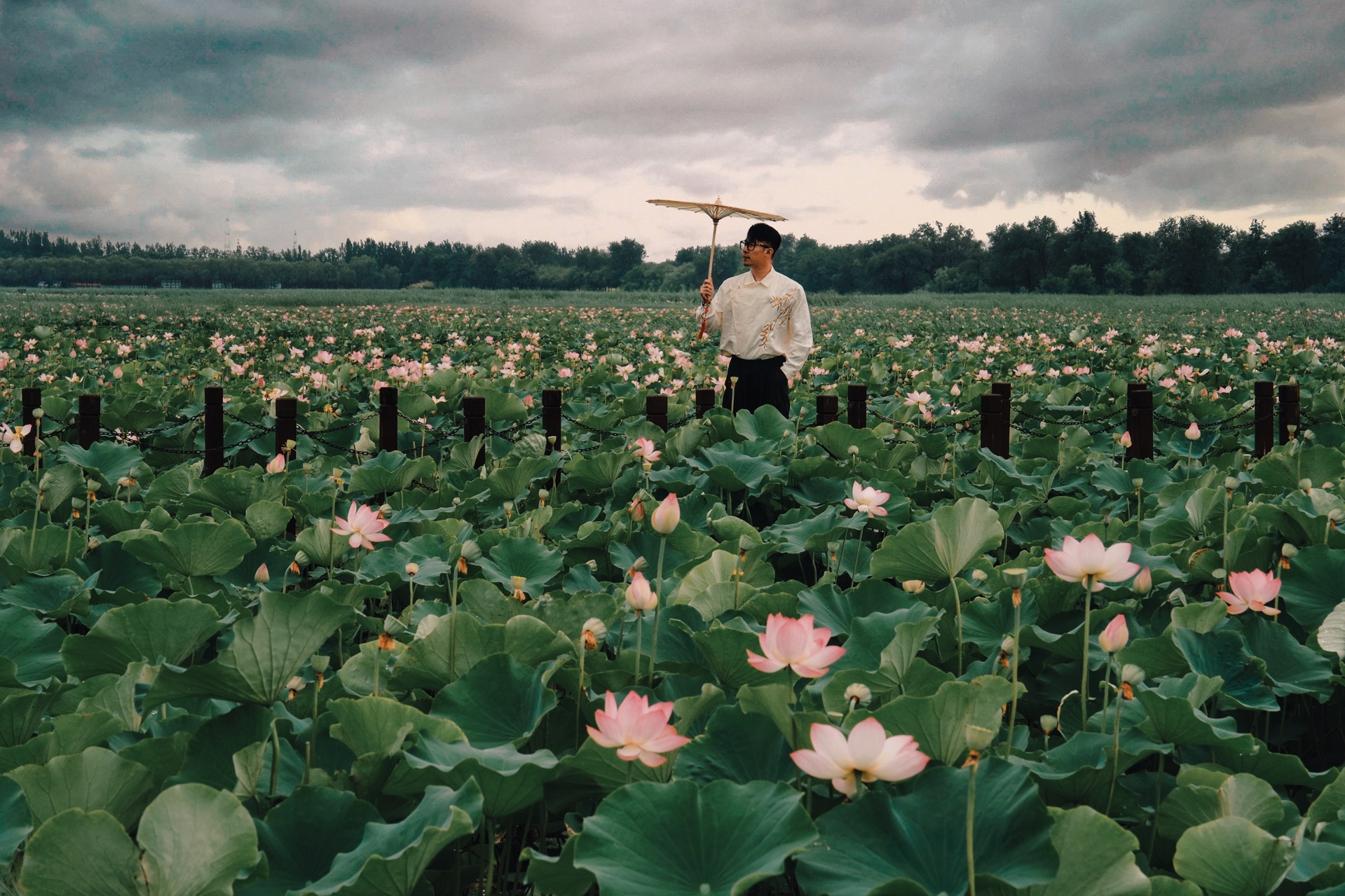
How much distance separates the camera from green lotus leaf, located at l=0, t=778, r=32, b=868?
953 millimetres

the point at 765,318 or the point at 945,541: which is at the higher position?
the point at 765,318

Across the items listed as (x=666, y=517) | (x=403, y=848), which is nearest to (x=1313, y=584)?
(x=666, y=517)

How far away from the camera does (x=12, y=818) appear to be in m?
0.98

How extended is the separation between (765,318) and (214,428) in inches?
119

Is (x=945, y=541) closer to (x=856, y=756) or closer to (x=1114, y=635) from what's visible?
(x=1114, y=635)

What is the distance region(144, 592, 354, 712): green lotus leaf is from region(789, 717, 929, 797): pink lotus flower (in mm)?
669

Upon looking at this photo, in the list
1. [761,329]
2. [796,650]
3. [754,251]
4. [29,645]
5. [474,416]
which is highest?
[754,251]

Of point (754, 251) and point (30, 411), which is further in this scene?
point (30, 411)

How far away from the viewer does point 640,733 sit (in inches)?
37.2

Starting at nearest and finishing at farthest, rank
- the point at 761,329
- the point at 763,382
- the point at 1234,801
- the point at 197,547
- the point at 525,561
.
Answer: the point at 1234,801 < the point at 197,547 < the point at 525,561 < the point at 761,329 < the point at 763,382

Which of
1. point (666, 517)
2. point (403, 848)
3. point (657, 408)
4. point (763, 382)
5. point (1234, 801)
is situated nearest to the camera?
point (403, 848)

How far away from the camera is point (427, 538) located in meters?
2.36

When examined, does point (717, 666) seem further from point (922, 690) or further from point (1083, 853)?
point (1083, 853)

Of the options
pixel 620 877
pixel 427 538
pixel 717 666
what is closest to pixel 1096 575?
pixel 717 666
